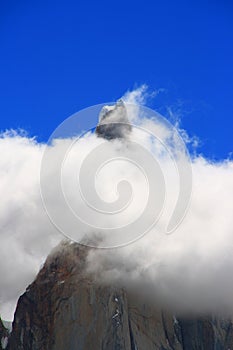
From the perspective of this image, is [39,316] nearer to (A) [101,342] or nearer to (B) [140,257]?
(A) [101,342]

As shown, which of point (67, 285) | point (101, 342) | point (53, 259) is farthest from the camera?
point (53, 259)

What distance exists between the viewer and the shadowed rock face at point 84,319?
15725cm

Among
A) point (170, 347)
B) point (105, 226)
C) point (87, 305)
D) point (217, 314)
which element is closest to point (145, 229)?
point (105, 226)

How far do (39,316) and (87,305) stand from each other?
16.0 metres

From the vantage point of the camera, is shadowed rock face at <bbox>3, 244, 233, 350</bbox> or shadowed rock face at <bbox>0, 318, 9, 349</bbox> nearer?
shadowed rock face at <bbox>3, 244, 233, 350</bbox>

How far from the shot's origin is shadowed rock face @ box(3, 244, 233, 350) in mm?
157250

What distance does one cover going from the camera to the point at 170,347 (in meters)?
174

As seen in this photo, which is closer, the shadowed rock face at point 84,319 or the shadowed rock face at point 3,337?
the shadowed rock face at point 84,319

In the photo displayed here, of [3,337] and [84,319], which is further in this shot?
[3,337]

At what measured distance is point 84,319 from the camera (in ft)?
520

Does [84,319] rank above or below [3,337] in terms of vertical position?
below

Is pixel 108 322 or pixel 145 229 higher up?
pixel 145 229

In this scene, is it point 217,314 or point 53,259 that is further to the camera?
point 217,314

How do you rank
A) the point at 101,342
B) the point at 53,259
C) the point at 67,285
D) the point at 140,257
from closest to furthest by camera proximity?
the point at 101,342 → the point at 67,285 → the point at 53,259 → the point at 140,257
